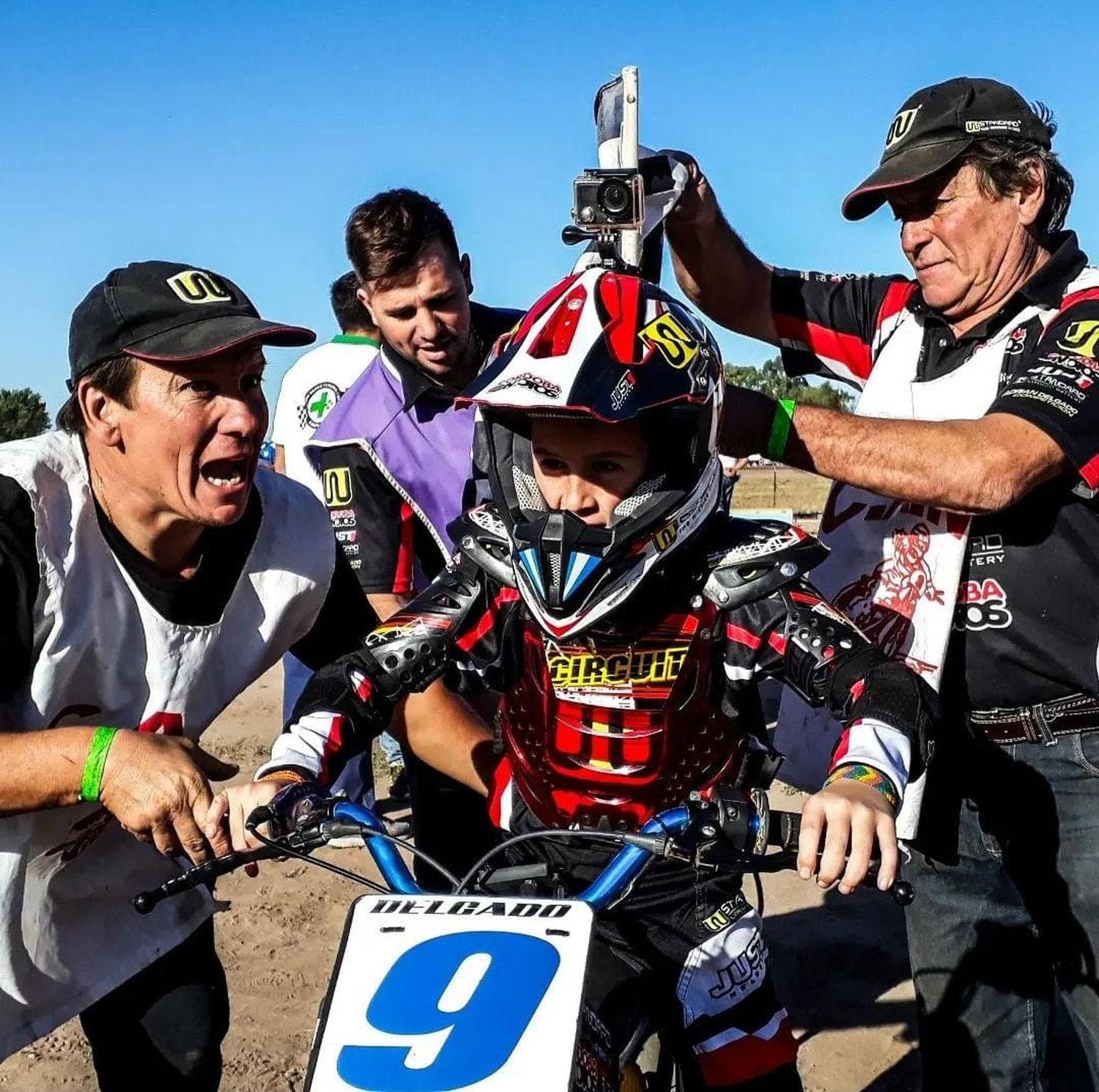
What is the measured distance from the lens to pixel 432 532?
463 centimetres

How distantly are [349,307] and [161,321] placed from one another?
4.47 metres

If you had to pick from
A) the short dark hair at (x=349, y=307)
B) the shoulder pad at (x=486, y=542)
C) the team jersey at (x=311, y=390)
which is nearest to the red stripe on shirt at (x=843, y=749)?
the shoulder pad at (x=486, y=542)

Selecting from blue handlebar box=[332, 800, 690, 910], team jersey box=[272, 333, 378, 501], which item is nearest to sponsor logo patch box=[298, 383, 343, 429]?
team jersey box=[272, 333, 378, 501]

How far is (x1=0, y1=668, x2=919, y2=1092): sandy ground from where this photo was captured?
453 cm

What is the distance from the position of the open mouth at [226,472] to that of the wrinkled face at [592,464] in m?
0.70

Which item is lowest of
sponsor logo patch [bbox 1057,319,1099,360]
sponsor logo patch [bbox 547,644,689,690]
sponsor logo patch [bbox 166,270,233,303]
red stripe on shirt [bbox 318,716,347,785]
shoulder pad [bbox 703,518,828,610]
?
red stripe on shirt [bbox 318,716,347,785]

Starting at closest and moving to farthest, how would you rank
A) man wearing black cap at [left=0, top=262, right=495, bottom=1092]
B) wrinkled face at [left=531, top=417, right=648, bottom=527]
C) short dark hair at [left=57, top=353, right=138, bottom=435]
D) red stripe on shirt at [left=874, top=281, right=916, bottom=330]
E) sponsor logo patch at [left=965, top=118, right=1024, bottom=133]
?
man wearing black cap at [left=0, top=262, right=495, bottom=1092] → wrinkled face at [left=531, top=417, right=648, bottom=527] → short dark hair at [left=57, top=353, right=138, bottom=435] → sponsor logo patch at [left=965, top=118, right=1024, bottom=133] → red stripe on shirt at [left=874, top=281, right=916, bottom=330]

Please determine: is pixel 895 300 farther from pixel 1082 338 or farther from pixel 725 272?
pixel 1082 338

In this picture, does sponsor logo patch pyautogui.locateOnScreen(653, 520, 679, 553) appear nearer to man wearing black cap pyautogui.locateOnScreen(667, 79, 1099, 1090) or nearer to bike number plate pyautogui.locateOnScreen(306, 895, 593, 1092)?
man wearing black cap pyautogui.locateOnScreen(667, 79, 1099, 1090)

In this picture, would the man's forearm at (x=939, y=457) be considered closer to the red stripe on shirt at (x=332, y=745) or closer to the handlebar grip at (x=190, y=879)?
the red stripe on shirt at (x=332, y=745)

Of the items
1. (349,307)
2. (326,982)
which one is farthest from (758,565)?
(349,307)

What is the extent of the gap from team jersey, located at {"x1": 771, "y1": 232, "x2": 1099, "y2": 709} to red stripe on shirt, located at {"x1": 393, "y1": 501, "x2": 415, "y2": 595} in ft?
6.42

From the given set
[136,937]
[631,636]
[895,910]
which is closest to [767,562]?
[631,636]

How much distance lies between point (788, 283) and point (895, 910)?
3064 millimetres
